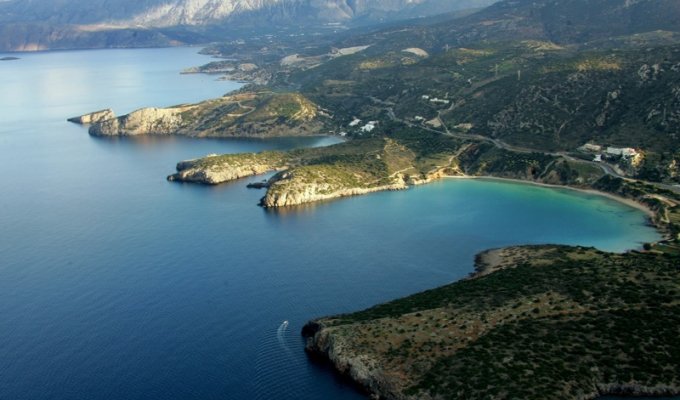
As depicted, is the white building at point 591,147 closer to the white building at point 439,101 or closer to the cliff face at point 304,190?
the cliff face at point 304,190

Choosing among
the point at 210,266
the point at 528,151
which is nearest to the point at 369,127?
the point at 528,151

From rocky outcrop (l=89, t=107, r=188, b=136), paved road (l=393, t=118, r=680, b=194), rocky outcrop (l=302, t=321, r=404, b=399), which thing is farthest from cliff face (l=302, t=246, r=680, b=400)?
rocky outcrop (l=89, t=107, r=188, b=136)

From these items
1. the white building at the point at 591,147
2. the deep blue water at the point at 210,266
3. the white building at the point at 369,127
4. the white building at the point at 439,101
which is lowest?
the deep blue water at the point at 210,266

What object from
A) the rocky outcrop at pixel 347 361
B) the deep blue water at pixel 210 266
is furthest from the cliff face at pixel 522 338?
the deep blue water at pixel 210 266

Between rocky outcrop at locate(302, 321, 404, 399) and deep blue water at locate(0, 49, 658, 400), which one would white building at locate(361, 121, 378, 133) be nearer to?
deep blue water at locate(0, 49, 658, 400)

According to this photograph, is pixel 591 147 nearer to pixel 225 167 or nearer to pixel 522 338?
pixel 225 167
